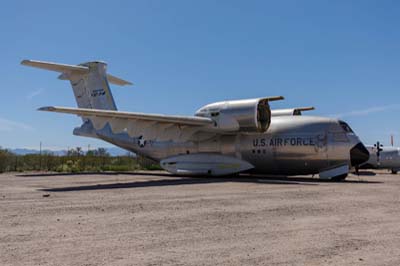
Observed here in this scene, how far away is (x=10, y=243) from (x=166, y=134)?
16.2 m

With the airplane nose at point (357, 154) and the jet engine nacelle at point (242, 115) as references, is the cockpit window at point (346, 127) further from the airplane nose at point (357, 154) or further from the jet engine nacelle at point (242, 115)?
the jet engine nacelle at point (242, 115)

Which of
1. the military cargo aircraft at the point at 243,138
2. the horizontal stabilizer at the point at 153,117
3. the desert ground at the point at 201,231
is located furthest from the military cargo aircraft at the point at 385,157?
the desert ground at the point at 201,231

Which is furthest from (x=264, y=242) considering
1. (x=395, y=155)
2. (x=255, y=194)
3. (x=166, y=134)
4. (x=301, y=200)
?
(x=395, y=155)

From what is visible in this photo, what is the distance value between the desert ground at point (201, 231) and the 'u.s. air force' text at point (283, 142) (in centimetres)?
861

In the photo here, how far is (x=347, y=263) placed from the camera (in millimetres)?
4840

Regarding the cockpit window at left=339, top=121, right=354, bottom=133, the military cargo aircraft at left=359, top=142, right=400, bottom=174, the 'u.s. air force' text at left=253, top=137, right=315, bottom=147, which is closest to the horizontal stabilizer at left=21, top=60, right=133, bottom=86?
the 'u.s. air force' text at left=253, top=137, right=315, bottom=147

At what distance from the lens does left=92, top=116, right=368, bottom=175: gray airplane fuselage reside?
19.0m

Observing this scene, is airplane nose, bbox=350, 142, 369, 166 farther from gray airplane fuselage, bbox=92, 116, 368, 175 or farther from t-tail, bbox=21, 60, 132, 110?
t-tail, bbox=21, 60, 132, 110

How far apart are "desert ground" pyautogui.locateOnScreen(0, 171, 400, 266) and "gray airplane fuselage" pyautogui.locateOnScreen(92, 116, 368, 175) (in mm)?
8376

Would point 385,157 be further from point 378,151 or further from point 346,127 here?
point 346,127

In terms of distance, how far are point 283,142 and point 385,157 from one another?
73.3ft

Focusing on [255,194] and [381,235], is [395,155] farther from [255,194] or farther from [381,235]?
[381,235]

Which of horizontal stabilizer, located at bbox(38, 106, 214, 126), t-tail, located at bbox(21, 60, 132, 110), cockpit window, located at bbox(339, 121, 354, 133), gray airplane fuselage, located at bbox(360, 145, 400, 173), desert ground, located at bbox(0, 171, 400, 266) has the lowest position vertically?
desert ground, located at bbox(0, 171, 400, 266)

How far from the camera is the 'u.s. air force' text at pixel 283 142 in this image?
19391 millimetres
